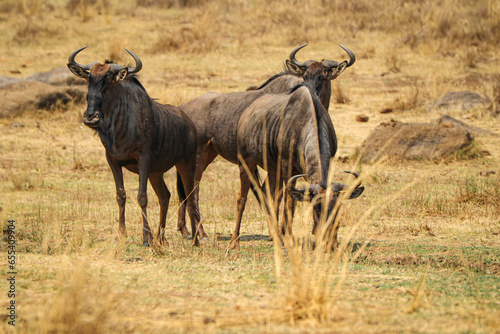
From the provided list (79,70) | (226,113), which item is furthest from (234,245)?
(79,70)

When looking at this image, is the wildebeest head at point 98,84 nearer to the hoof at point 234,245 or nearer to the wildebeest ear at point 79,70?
the wildebeest ear at point 79,70

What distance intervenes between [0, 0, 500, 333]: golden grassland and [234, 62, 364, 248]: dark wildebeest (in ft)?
1.00

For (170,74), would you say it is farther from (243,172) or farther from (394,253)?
(394,253)

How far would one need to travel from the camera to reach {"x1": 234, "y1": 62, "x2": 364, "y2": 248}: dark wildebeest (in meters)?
5.70

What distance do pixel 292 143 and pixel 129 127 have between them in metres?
1.83

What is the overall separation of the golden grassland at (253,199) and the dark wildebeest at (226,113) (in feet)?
2.89

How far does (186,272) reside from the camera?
4.96m

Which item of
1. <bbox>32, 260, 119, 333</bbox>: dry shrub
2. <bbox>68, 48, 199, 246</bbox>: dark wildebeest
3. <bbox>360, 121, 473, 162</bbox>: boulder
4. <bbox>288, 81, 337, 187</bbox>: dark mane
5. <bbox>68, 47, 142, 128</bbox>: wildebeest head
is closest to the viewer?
<bbox>32, 260, 119, 333</bbox>: dry shrub

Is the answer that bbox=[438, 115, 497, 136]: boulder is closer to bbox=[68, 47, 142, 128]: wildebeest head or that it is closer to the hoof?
the hoof

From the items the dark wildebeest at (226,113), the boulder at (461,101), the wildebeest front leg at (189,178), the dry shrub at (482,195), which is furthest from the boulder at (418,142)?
the wildebeest front leg at (189,178)

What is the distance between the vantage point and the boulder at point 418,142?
37.0 feet

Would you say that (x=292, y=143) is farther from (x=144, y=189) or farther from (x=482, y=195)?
(x=482, y=195)

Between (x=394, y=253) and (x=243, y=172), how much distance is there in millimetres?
2039

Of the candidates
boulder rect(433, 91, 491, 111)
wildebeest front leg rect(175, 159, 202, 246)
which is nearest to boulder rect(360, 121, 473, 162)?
boulder rect(433, 91, 491, 111)
